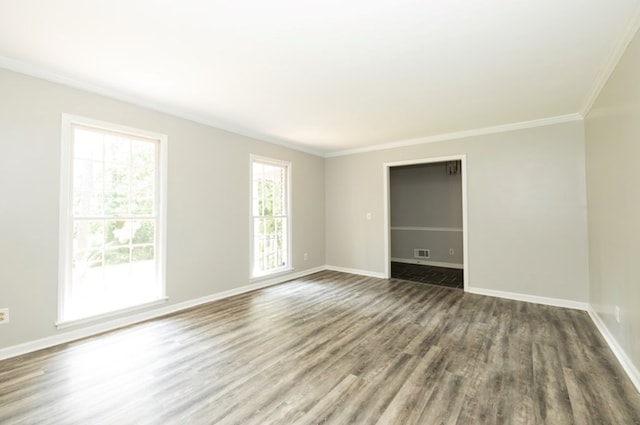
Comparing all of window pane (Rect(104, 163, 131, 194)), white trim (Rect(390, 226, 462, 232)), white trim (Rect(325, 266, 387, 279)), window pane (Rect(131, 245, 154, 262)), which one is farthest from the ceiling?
white trim (Rect(390, 226, 462, 232))

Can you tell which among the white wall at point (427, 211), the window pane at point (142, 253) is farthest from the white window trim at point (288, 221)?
the white wall at point (427, 211)

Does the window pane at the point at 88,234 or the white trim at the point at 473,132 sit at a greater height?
the white trim at the point at 473,132

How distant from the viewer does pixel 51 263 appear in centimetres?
266

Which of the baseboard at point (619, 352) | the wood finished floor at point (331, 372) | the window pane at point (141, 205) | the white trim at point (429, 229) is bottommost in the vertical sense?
the wood finished floor at point (331, 372)

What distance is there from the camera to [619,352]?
241cm

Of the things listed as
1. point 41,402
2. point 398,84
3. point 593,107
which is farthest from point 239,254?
point 593,107

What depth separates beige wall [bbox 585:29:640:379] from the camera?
2041 mm

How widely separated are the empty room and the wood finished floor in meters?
0.02

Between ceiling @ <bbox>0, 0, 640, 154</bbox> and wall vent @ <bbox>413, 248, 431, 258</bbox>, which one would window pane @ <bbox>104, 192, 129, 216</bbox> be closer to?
ceiling @ <bbox>0, 0, 640, 154</bbox>

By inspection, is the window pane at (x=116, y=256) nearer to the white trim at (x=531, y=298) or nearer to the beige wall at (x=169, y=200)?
the beige wall at (x=169, y=200)

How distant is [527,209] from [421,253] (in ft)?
10.7

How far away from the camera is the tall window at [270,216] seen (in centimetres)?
479

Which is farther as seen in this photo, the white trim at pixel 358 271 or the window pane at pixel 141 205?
the white trim at pixel 358 271

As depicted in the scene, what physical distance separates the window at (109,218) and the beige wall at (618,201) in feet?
14.6
